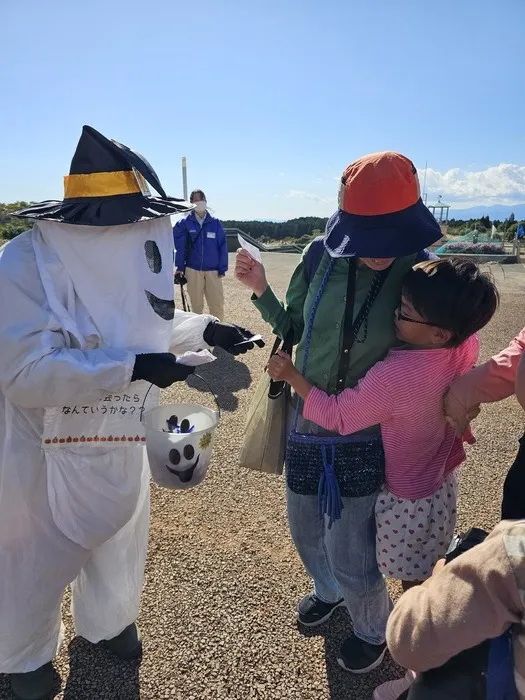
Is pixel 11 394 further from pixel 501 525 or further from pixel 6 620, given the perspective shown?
pixel 501 525

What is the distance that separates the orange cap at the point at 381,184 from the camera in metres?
1.78

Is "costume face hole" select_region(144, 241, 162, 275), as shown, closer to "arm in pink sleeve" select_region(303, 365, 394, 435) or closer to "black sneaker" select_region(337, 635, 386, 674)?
"arm in pink sleeve" select_region(303, 365, 394, 435)

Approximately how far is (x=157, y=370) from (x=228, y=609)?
4.62 ft

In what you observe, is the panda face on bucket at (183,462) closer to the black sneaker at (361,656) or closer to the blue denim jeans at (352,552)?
the blue denim jeans at (352,552)

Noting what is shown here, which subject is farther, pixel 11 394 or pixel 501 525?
pixel 11 394

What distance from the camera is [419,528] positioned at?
1.90 meters

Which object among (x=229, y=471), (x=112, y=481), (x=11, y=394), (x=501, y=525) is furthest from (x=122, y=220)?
(x=229, y=471)

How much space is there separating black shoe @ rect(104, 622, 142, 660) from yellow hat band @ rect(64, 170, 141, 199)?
5.95 feet

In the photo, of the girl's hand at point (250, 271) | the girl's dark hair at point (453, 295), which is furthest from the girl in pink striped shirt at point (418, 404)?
the girl's hand at point (250, 271)

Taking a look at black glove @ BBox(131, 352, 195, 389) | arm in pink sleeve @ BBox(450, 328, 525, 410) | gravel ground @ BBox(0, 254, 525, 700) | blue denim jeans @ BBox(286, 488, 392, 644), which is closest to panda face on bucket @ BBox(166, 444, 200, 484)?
black glove @ BBox(131, 352, 195, 389)

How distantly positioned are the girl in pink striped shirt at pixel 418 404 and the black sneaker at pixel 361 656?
0.49 meters

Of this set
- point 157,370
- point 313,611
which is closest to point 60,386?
point 157,370

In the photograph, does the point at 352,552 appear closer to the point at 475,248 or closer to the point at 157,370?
the point at 157,370

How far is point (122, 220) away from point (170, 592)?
1875 mm
